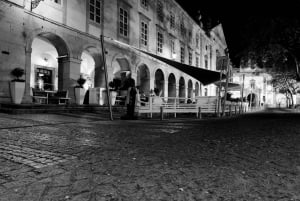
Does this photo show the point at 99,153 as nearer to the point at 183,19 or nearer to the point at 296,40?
the point at 296,40

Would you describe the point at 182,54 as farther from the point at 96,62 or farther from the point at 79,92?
the point at 79,92

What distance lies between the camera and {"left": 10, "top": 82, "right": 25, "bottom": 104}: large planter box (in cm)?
979

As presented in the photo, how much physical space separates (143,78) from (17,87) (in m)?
11.7

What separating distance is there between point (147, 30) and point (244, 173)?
61.7 feet

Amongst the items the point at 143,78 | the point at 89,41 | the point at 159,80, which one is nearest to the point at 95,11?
the point at 89,41

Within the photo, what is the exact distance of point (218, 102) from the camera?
11078 mm

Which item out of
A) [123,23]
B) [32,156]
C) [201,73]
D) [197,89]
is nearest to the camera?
[32,156]

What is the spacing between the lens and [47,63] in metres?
16.0

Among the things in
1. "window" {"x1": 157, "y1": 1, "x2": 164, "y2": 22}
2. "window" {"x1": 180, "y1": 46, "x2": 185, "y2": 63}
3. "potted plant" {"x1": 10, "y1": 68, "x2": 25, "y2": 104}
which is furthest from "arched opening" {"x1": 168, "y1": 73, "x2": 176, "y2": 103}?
"potted plant" {"x1": 10, "y1": 68, "x2": 25, "y2": 104}

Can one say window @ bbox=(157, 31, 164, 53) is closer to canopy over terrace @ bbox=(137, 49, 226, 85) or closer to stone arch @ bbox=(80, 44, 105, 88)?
stone arch @ bbox=(80, 44, 105, 88)

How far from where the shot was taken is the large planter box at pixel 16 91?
9788mm

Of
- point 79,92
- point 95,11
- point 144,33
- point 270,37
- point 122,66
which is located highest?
point 144,33

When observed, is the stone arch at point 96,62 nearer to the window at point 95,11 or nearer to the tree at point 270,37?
the window at point 95,11

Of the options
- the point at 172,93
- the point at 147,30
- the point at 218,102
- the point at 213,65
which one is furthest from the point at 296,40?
the point at 213,65
